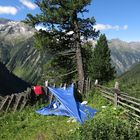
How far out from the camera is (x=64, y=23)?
3175cm

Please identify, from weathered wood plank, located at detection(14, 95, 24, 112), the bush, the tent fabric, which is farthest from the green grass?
the bush

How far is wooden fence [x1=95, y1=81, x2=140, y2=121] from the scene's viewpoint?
1702cm

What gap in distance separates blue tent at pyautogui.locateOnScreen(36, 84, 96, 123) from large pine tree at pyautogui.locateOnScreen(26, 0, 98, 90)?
8076mm

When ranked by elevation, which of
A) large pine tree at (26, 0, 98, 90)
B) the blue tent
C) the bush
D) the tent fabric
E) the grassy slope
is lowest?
the grassy slope

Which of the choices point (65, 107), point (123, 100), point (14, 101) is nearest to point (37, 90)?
point (14, 101)

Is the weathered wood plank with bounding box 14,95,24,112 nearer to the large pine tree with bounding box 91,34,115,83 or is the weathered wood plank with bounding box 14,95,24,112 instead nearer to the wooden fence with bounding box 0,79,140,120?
the wooden fence with bounding box 0,79,140,120

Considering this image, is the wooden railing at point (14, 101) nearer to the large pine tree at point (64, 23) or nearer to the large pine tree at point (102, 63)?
the large pine tree at point (64, 23)

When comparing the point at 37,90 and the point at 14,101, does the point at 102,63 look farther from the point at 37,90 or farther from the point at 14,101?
the point at 14,101

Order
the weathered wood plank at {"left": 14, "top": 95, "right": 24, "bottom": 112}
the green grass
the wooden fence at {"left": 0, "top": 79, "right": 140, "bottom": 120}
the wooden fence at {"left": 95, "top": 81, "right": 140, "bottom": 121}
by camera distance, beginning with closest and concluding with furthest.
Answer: the green grass, the wooden fence at {"left": 95, "top": 81, "right": 140, "bottom": 121}, the wooden fence at {"left": 0, "top": 79, "right": 140, "bottom": 120}, the weathered wood plank at {"left": 14, "top": 95, "right": 24, "bottom": 112}

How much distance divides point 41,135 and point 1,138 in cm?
216

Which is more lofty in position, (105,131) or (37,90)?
(37,90)

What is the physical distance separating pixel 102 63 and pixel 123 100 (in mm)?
53869

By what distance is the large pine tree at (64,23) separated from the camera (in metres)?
30.9

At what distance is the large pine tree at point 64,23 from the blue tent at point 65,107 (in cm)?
808
